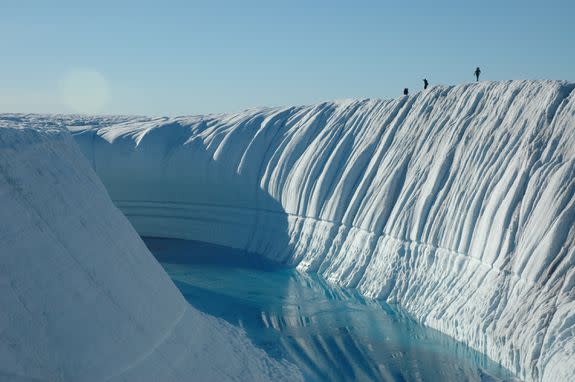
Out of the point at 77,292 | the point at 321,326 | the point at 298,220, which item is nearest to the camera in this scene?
the point at 77,292

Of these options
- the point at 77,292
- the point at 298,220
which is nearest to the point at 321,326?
the point at 298,220

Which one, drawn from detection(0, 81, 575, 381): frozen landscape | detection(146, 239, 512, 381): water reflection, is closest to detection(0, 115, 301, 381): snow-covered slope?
detection(0, 81, 575, 381): frozen landscape

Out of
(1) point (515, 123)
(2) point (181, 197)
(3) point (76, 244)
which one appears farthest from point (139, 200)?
(3) point (76, 244)

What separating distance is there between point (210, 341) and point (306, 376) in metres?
2.18

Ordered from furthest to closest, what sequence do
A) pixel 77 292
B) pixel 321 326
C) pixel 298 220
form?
pixel 298 220 → pixel 321 326 → pixel 77 292

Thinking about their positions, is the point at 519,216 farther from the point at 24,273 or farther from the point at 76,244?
the point at 24,273

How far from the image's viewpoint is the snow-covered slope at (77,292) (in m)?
8.16

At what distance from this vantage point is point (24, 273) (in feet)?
27.7

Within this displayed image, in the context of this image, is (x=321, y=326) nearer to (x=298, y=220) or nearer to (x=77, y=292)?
(x=298, y=220)

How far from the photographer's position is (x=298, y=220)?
22.3m

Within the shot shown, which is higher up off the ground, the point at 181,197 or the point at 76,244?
the point at 76,244

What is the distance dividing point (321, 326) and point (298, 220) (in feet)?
22.8

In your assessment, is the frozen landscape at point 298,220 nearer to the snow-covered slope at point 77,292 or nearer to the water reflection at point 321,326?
the snow-covered slope at point 77,292

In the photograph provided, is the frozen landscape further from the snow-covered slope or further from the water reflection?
the water reflection
